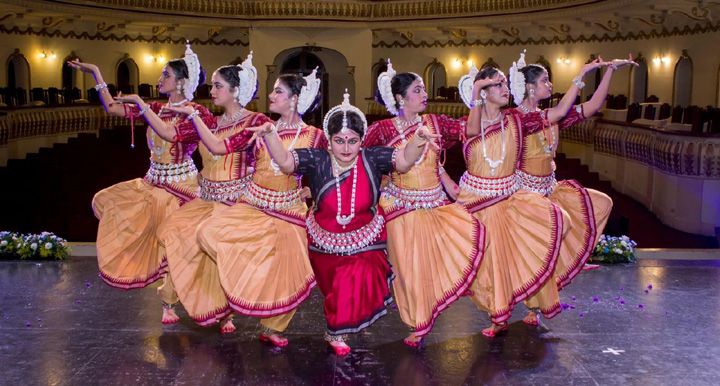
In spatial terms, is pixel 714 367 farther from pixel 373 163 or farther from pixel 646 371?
pixel 373 163

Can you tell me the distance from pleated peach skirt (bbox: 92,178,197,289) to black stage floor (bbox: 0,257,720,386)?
0.29m

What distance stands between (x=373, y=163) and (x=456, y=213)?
0.57 meters

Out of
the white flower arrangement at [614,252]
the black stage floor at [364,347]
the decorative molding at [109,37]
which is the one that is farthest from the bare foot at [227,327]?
the decorative molding at [109,37]

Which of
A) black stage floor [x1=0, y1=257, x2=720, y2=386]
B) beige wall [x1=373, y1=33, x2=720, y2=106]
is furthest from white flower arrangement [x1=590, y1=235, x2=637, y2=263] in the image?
beige wall [x1=373, y1=33, x2=720, y2=106]

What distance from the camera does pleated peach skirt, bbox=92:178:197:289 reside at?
5.03m

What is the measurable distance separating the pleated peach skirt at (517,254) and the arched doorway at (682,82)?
37.7 ft

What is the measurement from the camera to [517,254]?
4672 millimetres

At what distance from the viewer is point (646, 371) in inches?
166

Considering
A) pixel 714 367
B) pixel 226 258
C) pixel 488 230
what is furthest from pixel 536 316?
pixel 226 258

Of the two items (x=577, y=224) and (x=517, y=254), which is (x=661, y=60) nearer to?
(x=577, y=224)

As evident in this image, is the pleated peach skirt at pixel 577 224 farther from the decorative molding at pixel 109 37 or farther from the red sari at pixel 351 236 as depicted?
the decorative molding at pixel 109 37

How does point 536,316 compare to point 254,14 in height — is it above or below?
below

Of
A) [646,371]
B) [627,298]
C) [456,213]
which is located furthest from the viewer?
[627,298]

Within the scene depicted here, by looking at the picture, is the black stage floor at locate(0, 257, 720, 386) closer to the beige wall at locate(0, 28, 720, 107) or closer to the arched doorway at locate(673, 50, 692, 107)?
the arched doorway at locate(673, 50, 692, 107)
